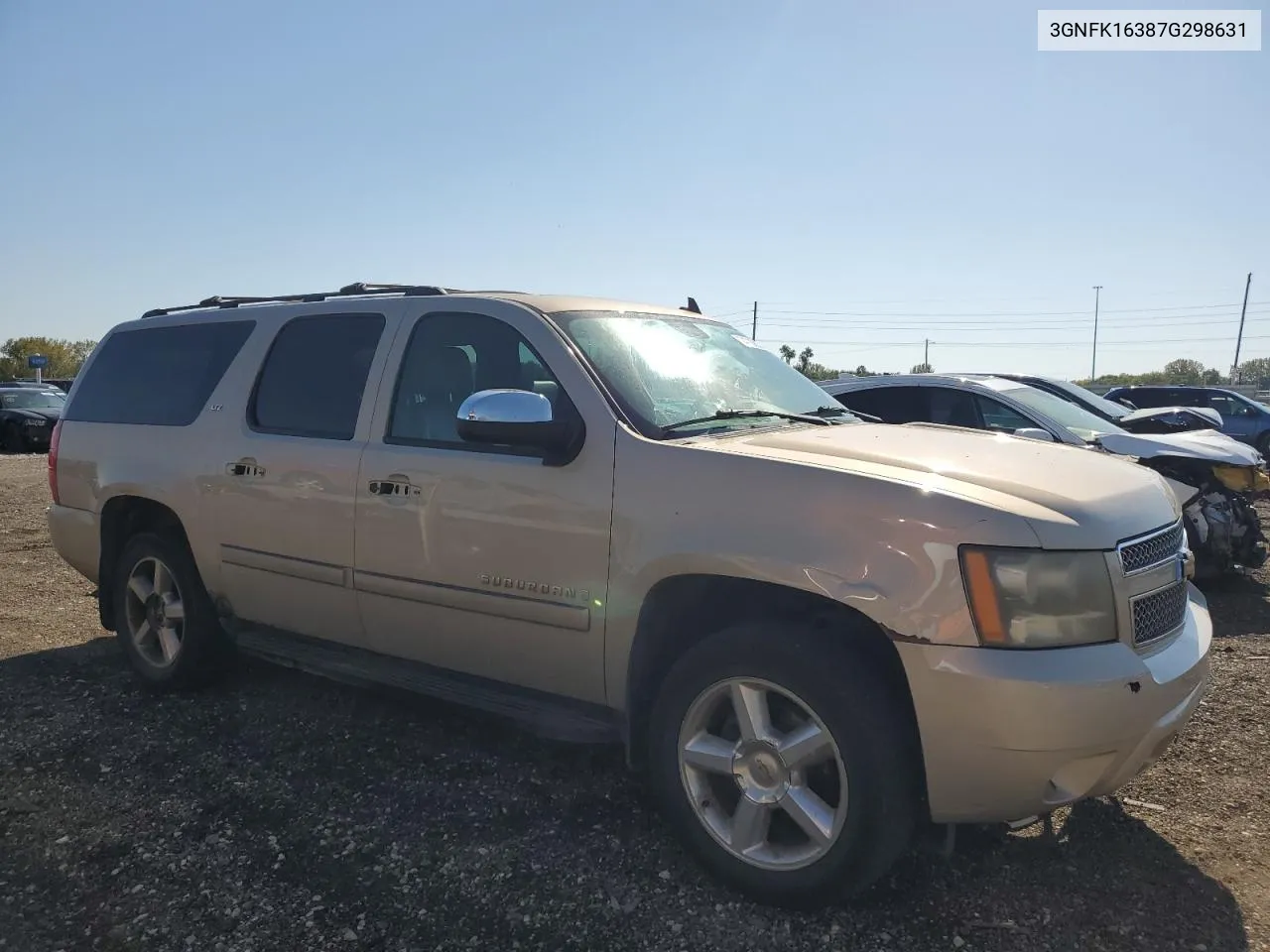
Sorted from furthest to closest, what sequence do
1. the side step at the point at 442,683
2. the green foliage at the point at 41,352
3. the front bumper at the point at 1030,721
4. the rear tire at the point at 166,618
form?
the green foliage at the point at 41,352, the rear tire at the point at 166,618, the side step at the point at 442,683, the front bumper at the point at 1030,721

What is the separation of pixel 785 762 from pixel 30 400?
80.7 feet

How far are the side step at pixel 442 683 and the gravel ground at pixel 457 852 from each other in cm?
36

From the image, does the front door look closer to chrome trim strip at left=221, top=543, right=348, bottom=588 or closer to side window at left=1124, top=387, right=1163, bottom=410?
chrome trim strip at left=221, top=543, right=348, bottom=588

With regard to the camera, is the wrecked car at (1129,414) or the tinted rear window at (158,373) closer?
the tinted rear window at (158,373)

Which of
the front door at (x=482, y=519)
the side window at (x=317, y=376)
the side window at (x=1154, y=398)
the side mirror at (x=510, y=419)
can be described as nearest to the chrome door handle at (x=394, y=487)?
the front door at (x=482, y=519)

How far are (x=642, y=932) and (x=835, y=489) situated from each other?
1.40 metres

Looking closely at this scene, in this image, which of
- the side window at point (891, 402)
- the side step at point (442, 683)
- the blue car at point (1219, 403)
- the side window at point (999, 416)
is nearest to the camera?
the side step at point (442, 683)

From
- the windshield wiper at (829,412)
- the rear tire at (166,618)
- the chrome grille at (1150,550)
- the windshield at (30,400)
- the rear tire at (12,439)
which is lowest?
the rear tire at (12,439)

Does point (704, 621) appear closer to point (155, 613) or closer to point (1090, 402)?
point (155, 613)

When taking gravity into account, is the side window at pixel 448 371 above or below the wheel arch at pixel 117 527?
above

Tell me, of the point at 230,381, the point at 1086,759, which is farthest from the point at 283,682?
the point at 1086,759

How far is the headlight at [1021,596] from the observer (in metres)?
2.45

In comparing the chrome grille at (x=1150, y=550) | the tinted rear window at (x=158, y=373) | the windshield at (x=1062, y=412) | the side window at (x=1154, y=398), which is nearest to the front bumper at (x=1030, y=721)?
the chrome grille at (x=1150, y=550)

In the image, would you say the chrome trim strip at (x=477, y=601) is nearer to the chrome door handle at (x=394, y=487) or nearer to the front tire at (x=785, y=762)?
the chrome door handle at (x=394, y=487)
